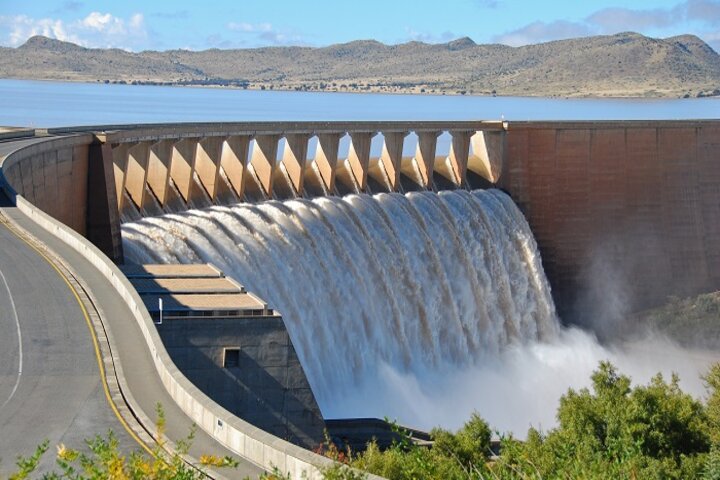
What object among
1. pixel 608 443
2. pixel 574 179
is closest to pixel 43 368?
pixel 608 443

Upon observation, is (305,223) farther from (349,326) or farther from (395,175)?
(395,175)

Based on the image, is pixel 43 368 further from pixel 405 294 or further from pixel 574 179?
pixel 574 179

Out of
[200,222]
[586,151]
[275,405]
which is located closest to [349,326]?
[200,222]

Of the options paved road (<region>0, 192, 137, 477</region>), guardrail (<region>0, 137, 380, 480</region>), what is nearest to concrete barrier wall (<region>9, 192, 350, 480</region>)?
guardrail (<region>0, 137, 380, 480</region>)

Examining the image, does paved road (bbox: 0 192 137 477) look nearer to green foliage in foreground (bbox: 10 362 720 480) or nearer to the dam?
green foliage in foreground (bbox: 10 362 720 480)

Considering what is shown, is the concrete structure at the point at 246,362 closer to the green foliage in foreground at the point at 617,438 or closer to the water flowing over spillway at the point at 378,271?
the green foliage in foreground at the point at 617,438

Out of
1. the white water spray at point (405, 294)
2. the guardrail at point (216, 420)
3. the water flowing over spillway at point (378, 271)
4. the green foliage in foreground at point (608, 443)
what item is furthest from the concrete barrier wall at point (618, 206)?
the guardrail at point (216, 420)
